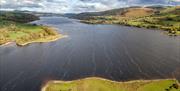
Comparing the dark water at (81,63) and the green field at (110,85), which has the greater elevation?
the green field at (110,85)

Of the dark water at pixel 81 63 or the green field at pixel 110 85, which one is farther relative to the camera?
the dark water at pixel 81 63

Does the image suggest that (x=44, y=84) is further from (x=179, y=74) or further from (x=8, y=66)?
(x=179, y=74)

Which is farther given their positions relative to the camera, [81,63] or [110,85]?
[81,63]

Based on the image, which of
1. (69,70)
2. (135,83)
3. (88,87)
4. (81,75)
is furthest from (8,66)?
(135,83)

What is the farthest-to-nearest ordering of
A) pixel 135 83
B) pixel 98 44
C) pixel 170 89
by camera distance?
1. pixel 98 44
2. pixel 135 83
3. pixel 170 89

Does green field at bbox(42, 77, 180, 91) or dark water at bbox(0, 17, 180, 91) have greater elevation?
green field at bbox(42, 77, 180, 91)

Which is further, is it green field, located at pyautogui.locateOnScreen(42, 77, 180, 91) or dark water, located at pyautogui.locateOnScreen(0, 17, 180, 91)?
dark water, located at pyautogui.locateOnScreen(0, 17, 180, 91)

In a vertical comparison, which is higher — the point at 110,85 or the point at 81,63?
the point at 110,85

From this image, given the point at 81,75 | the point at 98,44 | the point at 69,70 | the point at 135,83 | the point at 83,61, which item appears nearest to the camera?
the point at 135,83
